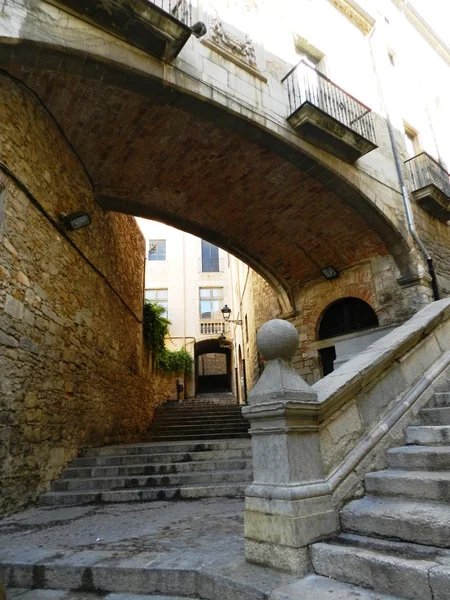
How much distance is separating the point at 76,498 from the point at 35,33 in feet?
16.2

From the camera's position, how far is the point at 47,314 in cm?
493

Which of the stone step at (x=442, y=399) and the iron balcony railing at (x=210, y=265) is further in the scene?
the iron balcony railing at (x=210, y=265)

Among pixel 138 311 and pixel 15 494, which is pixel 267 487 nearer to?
pixel 15 494

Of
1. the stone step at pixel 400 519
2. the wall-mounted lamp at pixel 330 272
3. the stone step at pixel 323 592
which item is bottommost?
the stone step at pixel 323 592

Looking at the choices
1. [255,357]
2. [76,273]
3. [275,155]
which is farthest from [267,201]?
[255,357]

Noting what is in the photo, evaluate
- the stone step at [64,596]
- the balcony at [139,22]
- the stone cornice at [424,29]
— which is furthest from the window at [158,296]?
the stone step at [64,596]

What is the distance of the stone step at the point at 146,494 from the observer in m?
4.30

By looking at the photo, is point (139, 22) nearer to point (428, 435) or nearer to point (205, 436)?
point (428, 435)

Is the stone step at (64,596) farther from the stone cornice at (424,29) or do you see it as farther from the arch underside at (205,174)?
the stone cornice at (424,29)

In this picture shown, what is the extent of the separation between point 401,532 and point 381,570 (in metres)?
0.29

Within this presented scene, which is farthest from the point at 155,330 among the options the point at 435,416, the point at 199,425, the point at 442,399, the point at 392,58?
the point at 392,58

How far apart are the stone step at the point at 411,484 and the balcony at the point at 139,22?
5.18 m

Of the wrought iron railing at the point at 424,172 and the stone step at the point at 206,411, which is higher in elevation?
the wrought iron railing at the point at 424,172

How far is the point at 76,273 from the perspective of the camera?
588 centimetres
